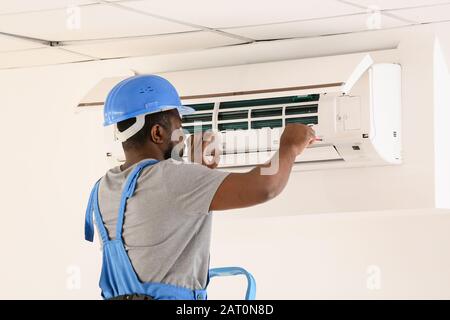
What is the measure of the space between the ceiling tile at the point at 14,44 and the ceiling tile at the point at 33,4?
15.6 inches

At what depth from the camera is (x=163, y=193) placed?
2.18 metres

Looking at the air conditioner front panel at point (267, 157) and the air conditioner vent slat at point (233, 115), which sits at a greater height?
the air conditioner vent slat at point (233, 115)

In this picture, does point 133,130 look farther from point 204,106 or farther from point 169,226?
point 204,106

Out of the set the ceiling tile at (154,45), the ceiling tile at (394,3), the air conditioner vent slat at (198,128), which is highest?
the ceiling tile at (394,3)

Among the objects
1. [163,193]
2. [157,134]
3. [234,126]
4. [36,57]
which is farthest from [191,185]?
[36,57]

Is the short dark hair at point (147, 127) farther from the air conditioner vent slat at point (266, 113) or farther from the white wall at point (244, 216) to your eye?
the white wall at point (244, 216)

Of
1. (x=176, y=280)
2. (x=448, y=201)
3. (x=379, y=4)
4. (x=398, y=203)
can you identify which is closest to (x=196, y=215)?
(x=176, y=280)

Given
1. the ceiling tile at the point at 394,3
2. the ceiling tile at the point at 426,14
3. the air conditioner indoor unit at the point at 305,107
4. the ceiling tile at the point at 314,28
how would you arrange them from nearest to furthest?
the ceiling tile at the point at 394,3
the ceiling tile at the point at 426,14
the ceiling tile at the point at 314,28
the air conditioner indoor unit at the point at 305,107

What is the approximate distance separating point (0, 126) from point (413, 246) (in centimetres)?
179

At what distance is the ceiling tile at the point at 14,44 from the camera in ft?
11.3

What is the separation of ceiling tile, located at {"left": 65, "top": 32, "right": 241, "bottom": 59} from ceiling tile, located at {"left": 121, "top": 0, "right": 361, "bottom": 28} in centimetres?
24

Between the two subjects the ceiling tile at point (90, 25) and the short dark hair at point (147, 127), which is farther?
the ceiling tile at point (90, 25)

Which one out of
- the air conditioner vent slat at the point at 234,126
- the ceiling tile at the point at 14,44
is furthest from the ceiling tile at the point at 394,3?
the ceiling tile at the point at 14,44

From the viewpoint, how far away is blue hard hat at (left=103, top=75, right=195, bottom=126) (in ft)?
7.63
